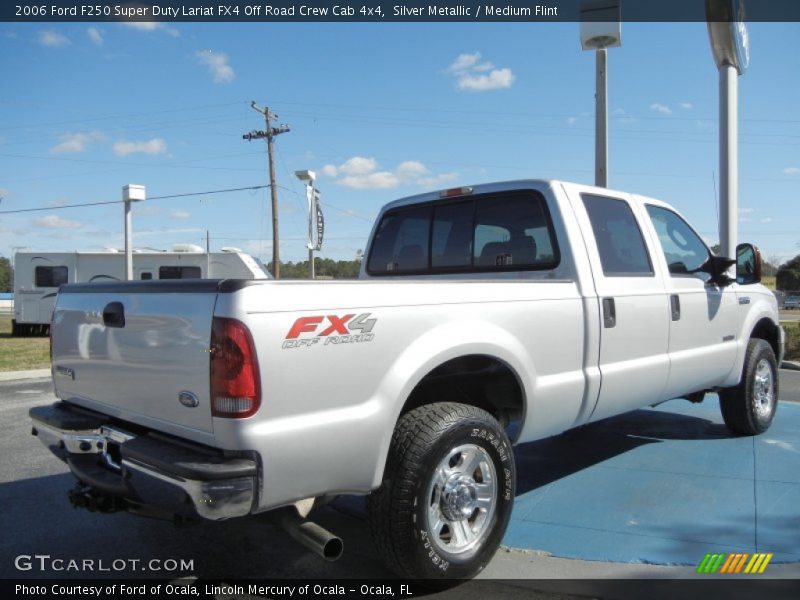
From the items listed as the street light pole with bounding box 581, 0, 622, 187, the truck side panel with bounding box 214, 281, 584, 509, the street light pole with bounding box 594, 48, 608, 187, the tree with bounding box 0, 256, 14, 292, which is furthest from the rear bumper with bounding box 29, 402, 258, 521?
the tree with bounding box 0, 256, 14, 292

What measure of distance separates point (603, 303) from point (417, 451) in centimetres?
173

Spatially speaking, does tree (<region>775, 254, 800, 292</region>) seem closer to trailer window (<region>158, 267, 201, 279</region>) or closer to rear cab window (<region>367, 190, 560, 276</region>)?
trailer window (<region>158, 267, 201, 279</region>)

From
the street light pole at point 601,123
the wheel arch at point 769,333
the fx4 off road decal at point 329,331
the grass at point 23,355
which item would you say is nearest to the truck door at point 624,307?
the fx4 off road decal at point 329,331

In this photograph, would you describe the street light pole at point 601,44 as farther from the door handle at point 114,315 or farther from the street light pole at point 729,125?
the door handle at point 114,315

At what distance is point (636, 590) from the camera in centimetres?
314

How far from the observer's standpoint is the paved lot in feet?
11.1

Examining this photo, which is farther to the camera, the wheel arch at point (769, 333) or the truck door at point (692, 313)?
the wheel arch at point (769, 333)

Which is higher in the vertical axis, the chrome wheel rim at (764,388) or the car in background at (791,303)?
the chrome wheel rim at (764,388)

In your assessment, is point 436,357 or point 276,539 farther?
point 276,539

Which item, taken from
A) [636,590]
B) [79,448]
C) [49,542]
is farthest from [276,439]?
[49,542]

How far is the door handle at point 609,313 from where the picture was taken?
4023mm

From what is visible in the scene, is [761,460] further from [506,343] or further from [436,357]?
[436,357]

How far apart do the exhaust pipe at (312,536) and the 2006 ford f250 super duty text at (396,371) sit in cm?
2

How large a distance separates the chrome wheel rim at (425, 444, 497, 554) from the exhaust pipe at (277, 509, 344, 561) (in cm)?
48
